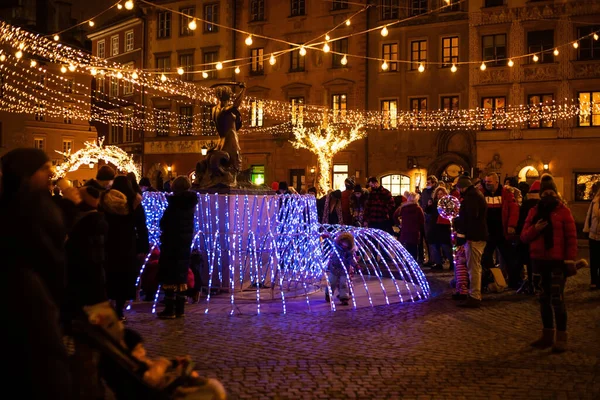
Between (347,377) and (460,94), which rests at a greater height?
(460,94)

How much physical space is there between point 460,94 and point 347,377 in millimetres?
32543

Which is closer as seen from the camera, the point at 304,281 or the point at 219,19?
the point at 304,281

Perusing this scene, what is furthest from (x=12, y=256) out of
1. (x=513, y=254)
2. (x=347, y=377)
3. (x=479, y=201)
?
(x=513, y=254)

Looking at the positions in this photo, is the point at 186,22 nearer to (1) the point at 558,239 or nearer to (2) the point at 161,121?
(2) the point at 161,121

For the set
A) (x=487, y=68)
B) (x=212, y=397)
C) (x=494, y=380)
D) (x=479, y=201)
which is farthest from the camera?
(x=487, y=68)

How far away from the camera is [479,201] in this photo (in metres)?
11.3

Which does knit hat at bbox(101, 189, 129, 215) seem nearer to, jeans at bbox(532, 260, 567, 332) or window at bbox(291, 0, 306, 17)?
jeans at bbox(532, 260, 567, 332)

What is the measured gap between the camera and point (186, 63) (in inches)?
1841


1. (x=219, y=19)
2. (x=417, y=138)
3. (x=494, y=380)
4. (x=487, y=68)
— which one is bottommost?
(x=494, y=380)

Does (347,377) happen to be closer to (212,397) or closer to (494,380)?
(494,380)

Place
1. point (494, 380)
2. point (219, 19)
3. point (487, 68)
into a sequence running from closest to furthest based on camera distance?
point (494, 380), point (487, 68), point (219, 19)

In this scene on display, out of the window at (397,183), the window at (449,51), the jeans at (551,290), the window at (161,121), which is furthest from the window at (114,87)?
the jeans at (551,290)

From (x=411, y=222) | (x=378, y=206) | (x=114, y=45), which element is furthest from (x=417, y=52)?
(x=114, y=45)

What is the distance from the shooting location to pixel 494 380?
678 cm
